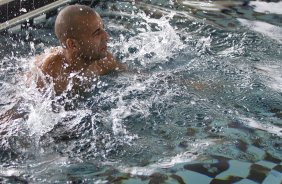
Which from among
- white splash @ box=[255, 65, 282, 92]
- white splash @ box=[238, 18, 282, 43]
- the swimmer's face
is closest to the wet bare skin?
the swimmer's face

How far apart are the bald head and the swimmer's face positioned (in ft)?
0.06

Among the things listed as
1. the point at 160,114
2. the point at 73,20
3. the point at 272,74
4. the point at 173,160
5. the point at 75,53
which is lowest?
the point at 173,160

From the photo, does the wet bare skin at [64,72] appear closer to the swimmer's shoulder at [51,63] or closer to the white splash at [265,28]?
the swimmer's shoulder at [51,63]

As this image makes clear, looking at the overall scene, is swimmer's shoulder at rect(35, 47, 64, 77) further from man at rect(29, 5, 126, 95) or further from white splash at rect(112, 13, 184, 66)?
white splash at rect(112, 13, 184, 66)

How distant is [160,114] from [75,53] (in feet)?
2.81

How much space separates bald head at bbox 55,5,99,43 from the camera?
3797 mm

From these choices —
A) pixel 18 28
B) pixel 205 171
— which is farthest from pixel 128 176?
pixel 18 28

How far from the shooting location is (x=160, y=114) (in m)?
3.67

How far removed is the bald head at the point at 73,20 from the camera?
12.5ft

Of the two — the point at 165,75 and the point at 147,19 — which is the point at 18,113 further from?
the point at 147,19

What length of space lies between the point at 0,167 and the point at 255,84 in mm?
2215

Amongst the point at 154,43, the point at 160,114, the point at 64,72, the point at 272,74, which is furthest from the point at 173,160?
the point at 154,43

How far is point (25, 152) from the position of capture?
10.5 feet

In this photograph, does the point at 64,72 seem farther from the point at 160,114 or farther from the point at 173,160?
the point at 173,160
